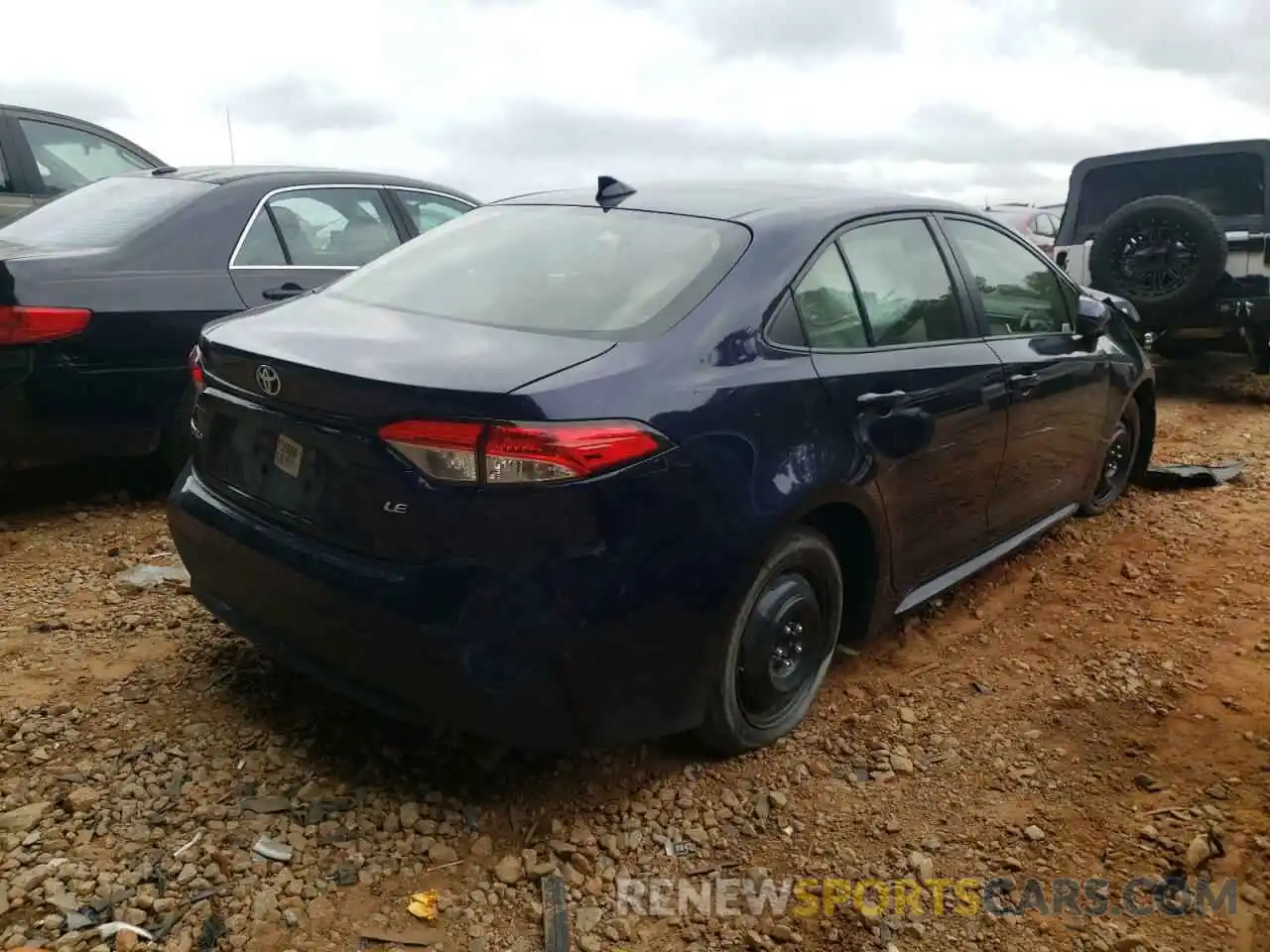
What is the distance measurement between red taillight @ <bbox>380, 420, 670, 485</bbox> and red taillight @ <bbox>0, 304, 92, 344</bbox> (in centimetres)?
242

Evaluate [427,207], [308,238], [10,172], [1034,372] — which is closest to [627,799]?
[1034,372]

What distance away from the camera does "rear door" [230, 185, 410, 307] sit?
4555 millimetres

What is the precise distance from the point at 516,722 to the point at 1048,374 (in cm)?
256

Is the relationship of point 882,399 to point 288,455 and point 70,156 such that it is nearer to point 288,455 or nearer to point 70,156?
point 288,455

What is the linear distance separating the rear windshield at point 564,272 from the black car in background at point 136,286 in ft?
4.58

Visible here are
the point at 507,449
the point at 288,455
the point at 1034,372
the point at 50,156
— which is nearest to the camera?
the point at 507,449

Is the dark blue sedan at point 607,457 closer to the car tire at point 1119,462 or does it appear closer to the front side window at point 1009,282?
the front side window at point 1009,282

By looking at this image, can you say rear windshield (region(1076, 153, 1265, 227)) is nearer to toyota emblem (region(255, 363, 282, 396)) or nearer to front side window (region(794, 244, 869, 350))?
front side window (region(794, 244, 869, 350))

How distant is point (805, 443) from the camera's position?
2.71 m

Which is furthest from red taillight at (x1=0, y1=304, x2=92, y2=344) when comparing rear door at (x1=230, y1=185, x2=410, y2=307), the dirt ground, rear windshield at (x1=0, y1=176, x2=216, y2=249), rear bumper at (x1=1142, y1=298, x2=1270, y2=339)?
rear bumper at (x1=1142, y1=298, x2=1270, y2=339)

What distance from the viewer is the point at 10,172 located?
645 centimetres

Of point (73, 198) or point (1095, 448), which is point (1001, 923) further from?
point (73, 198)

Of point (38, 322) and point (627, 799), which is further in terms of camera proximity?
point (38, 322)

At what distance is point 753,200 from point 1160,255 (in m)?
5.45
